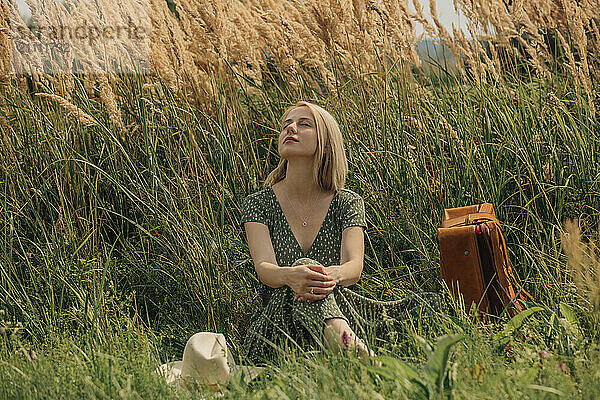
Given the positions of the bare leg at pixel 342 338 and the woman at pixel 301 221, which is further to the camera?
the woman at pixel 301 221

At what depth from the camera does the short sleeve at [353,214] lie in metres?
2.70

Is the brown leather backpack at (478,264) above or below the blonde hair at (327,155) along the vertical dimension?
Result: below

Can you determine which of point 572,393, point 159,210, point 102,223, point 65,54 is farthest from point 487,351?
point 65,54

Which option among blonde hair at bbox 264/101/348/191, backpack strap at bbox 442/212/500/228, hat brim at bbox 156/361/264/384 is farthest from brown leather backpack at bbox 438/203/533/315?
hat brim at bbox 156/361/264/384

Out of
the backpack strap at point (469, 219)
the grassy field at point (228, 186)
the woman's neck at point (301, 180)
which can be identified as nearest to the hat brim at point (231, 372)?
the grassy field at point (228, 186)

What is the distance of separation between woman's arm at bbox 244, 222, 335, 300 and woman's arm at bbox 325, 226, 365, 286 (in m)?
0.10

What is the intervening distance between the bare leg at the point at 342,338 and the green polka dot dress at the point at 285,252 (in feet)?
0.35

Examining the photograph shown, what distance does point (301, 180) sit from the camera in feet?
9.09

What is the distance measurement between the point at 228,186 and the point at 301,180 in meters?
0.62

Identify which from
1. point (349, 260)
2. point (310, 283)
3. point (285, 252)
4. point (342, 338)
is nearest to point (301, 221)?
point (285, 252)

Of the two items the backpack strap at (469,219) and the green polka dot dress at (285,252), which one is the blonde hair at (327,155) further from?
the backpack strap at (469,219)

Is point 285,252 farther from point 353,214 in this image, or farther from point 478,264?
point 478,264

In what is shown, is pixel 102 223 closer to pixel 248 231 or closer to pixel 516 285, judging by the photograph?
pixel 248 231

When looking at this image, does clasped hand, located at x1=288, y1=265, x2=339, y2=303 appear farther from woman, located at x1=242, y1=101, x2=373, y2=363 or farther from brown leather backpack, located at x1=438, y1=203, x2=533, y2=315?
brown leather backpack, located at x1=438, y1=203, x2=533, y2=315
